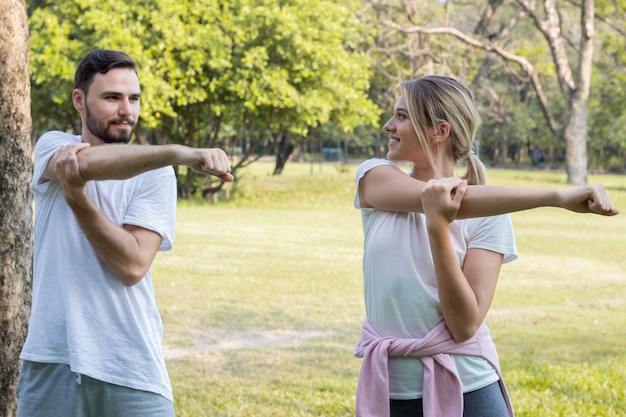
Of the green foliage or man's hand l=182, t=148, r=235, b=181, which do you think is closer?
man's hand l=182, t=148, r=235, b=181

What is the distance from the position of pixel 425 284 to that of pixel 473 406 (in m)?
0.38

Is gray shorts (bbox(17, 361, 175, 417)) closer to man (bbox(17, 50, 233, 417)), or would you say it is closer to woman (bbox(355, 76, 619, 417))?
man (bbox(17, 50, 233, 417))

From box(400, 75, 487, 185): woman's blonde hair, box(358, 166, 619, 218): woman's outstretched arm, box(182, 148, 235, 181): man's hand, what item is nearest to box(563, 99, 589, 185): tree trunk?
box(400, 75, 487, 185): woman's blonde hair

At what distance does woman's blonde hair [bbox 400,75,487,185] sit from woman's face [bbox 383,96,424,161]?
1.2 inches

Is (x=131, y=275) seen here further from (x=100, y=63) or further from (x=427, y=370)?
(x=427, y=370)

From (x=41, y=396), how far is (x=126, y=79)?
95cm

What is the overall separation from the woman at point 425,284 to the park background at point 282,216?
1780mm

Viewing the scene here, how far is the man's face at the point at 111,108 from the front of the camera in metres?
2.80

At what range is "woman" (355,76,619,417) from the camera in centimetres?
262

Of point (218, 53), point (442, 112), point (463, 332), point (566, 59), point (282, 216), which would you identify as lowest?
point (282, 216)

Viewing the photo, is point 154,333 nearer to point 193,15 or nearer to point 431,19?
point 193,15

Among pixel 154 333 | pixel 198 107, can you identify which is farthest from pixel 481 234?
pixel 198 107

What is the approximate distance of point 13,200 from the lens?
12.7ft

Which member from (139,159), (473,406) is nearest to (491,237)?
(473,406)
